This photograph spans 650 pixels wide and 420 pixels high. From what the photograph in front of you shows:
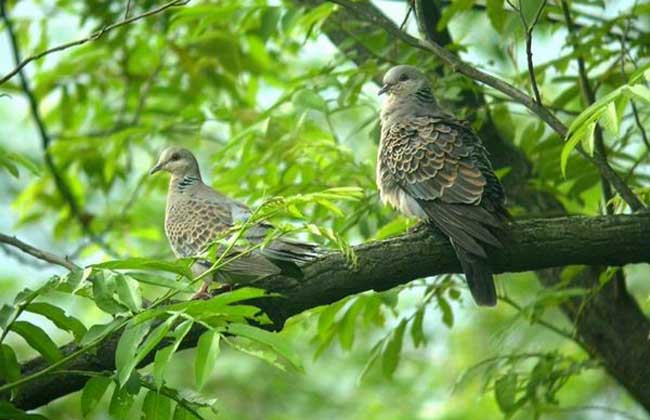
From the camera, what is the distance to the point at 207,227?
5633 millimetres

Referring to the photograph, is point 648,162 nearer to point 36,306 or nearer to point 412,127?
point 412,127

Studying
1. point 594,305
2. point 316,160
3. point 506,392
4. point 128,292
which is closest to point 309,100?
point 316,160

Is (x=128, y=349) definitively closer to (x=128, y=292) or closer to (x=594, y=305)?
(x=128, y=292)

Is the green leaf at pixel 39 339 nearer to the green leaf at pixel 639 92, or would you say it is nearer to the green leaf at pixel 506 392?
the green leaf at pixel 639 92

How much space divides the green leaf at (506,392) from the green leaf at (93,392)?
2.46m

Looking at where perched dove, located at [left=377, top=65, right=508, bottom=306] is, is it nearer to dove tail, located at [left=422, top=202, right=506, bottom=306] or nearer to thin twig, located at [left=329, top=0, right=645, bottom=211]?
dove tail, located at [left=422, top=202, right=506, bottom=306]

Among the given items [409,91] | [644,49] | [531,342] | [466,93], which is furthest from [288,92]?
[531,342]

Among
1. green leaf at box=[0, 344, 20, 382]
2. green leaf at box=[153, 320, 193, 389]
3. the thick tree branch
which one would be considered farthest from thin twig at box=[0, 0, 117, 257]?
green leaf at box=[153, 320, 193, 389]

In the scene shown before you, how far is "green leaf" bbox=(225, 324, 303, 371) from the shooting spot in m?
3.12

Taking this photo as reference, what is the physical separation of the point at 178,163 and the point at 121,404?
3320 mm

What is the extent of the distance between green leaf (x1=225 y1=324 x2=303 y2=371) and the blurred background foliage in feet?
0.90

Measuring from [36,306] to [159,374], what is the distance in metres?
0.45

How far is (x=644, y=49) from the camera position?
602 cm

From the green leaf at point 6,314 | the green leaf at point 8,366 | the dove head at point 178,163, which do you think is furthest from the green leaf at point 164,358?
the dove head at point 178,163
